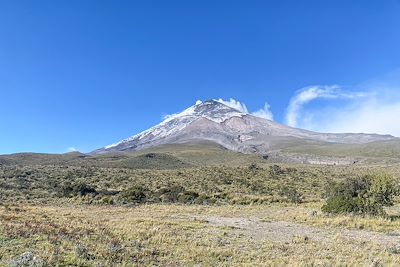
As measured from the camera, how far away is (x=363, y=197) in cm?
2938

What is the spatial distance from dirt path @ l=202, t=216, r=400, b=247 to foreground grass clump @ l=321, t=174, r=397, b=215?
14.7ft

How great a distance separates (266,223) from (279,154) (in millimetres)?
140032

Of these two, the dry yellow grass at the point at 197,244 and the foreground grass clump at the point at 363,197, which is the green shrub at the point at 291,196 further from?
the dry yellow grass at the point at 197,244

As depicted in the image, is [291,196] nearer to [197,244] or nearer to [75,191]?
[75,191]

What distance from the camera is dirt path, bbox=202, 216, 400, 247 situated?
1667 centimetres

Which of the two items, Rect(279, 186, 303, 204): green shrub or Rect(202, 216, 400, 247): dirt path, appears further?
Rect(279, 186, 303, 204): green shrub

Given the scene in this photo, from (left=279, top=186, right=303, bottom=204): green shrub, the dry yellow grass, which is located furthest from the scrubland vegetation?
(left=279, top=186, right=303, bottom=204): green shrub

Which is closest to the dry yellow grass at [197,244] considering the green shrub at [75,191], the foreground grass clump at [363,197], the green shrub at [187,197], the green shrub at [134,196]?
the foreground grass clump at [363,197]

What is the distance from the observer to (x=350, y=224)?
67.1ft

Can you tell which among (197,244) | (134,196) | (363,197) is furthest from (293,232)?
(134,196)

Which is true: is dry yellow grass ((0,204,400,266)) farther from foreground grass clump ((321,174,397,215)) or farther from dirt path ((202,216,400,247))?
→ foreground grass clump ((321,174,397,215))

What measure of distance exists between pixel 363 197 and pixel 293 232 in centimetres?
1279

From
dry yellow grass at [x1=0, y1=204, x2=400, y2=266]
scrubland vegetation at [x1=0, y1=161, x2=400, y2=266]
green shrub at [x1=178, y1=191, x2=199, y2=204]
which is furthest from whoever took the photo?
green shrub at [x1=178, y1=191, x2=199, y2=204]

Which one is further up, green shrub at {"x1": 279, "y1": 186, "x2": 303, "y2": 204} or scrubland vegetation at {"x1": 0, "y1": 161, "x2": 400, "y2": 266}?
green shrub at {"x1": 279, "y1": 186, "x2": 303, "y2": 204}
